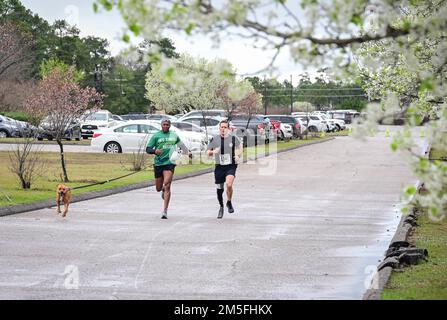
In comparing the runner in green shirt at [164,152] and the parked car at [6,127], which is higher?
the runner in green shirt at [164,152]

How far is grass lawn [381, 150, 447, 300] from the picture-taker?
34.5ft

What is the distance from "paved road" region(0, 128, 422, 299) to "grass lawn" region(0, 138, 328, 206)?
52.3 inches

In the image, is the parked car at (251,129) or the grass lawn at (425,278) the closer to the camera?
the grass lawn at (425,278)

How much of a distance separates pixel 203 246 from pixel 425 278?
14.3 ft

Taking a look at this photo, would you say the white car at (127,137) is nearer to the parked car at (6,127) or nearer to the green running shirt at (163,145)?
the parked car at (6,127)

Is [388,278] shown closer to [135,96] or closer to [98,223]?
[98,223]

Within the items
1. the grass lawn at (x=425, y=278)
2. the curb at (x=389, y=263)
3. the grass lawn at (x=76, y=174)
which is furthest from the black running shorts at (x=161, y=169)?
the grass lawn at (x=425, y=278)

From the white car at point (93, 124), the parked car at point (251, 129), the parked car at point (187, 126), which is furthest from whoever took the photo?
the white car at point (93, 124)

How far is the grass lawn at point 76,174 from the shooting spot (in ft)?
76.8

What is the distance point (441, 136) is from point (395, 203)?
622 inches

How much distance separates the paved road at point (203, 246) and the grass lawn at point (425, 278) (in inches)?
18.7

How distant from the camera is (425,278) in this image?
11828mm

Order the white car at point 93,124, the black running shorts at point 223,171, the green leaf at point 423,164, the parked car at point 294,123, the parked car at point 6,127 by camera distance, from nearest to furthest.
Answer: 1. the green leaf at point 423,164
2. the black running shorts at point 223,171
3. the parked car at point 6,127
4. the white car at point 93,124
5. the parked car at point 294,123

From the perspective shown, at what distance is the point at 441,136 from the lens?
770 cm
